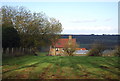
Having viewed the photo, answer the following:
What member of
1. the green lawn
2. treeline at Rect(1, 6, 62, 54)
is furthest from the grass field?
treeline at Rect(1, 6, 62, 54)

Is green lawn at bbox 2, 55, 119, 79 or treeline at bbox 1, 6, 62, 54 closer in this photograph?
green lawn at bbox 2, 55, 119, 79

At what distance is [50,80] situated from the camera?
630 cm

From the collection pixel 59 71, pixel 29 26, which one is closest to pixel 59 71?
pixel 59 71

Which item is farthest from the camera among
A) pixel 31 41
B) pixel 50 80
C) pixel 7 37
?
pixel 31 41

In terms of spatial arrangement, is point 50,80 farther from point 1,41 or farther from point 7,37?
point 7,37

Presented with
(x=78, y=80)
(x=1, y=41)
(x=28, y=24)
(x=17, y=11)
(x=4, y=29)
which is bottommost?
(x=78, y=80)

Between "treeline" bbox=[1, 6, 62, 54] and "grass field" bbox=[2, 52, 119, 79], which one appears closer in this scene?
"grass field" bbox=[2, 52, 119, 79]

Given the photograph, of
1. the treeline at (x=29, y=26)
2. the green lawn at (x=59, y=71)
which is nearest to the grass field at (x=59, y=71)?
the green lawn at (x=59, y=71)

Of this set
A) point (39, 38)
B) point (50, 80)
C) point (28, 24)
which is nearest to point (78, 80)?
point (50, 80)

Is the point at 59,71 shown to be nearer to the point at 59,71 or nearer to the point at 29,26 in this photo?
the point at 59,71

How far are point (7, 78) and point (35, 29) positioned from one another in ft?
59.8

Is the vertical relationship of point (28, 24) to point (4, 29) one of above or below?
above

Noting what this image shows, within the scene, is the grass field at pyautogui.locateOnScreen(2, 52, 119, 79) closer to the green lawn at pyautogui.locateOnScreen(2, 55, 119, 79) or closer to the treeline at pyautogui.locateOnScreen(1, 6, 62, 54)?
the green lawn at pyautogui.locateOnScreen(2, 55, 119, 79)

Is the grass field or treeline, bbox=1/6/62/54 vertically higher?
treeline, bbox=1/6/62/54
